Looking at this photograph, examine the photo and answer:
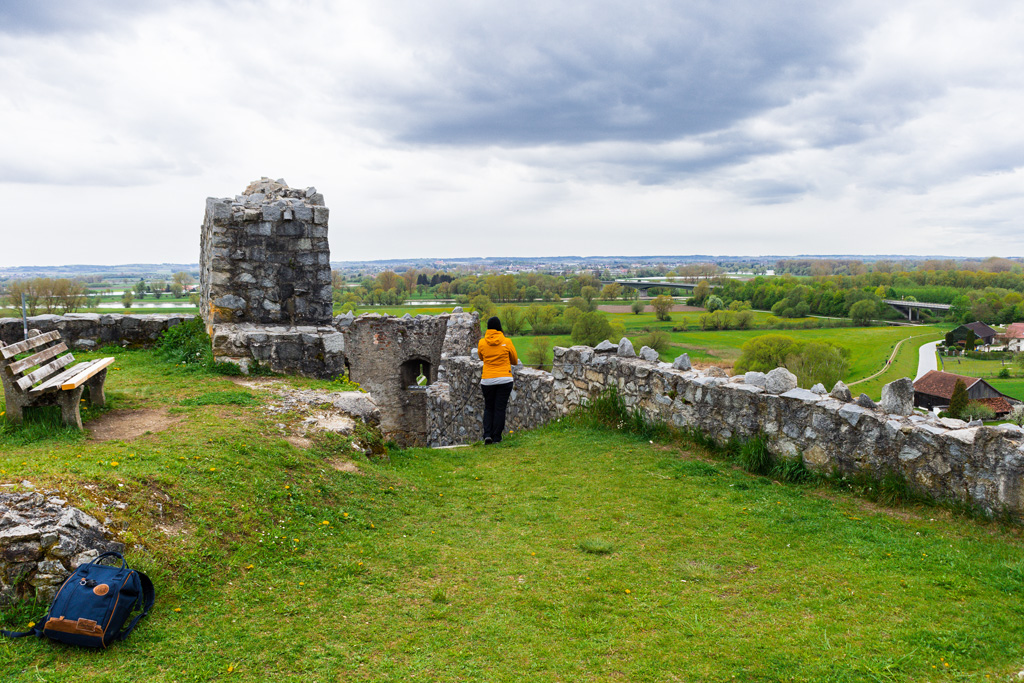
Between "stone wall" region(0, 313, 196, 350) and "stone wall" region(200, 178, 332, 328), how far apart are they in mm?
1451

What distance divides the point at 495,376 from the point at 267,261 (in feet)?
14.2

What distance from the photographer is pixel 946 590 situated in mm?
4043

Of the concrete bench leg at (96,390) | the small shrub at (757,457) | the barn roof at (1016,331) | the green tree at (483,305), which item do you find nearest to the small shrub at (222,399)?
the concrete bench leg at (96,390)

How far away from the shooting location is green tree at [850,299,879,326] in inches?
3189

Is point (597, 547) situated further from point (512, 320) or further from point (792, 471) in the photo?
point (512, 320)

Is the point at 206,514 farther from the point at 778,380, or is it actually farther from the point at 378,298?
the point at 378,298

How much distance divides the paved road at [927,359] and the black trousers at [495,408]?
46.9 m

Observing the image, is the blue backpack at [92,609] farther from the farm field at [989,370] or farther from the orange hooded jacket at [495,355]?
the farm field at [989,370]

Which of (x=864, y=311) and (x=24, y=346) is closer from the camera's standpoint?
(x=24, y=346)

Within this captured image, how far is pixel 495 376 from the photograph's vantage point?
8.91 m

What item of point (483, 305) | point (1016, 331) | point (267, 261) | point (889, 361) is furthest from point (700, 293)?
point (267, 261)

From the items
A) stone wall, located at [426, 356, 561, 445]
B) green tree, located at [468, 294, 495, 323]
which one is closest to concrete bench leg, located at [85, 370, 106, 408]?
stone wall, located at [426, 356, 561, 445]

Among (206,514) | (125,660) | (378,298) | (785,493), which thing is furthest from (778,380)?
(378,298)

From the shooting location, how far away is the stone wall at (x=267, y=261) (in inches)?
391
